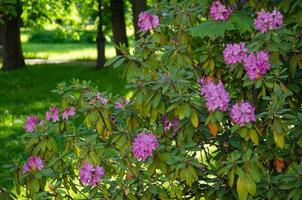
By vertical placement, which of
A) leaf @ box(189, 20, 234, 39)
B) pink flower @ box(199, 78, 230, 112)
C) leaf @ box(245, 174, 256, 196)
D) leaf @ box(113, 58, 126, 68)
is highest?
leaf @ box(189, 20, 234, 39)

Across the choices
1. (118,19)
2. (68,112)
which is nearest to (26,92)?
(118,19)

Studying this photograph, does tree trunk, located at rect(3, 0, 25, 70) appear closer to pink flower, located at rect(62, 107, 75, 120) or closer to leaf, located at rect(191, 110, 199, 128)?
pink flower, located at rect(62, 107, 75, 120)

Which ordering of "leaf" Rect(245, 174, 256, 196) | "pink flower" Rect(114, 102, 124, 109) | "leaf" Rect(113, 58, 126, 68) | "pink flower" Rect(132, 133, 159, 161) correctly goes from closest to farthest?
"leaf" Rect(245, 174, 256, 196), "pink flower" Rect(132, 133, 159, 161), "leaf" Rect(113, 58, 126, 68), "pink flower" Rect(114, 102, 124, 109)

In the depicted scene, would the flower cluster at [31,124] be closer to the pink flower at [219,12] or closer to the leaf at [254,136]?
the pink flower at [219,12]

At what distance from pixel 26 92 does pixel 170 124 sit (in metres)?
11.3

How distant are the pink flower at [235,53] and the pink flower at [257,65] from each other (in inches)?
2.9

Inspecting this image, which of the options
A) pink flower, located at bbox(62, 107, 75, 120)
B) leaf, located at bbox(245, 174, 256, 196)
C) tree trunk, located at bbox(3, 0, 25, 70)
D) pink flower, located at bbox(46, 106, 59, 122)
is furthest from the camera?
tree trunk, located at bbox(3, 0, 25, 70)

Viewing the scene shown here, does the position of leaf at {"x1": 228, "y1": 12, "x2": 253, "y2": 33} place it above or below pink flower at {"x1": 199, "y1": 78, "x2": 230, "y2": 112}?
above

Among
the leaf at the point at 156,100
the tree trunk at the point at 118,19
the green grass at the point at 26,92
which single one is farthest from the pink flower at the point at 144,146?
the tree trunk at the point at 118,19

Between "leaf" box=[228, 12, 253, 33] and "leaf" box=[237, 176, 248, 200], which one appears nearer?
"leaf" box=[237, 176, 248, 200]

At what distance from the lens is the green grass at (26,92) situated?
8.59 metres

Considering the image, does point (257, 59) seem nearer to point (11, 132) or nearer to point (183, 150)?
point (183, 150)

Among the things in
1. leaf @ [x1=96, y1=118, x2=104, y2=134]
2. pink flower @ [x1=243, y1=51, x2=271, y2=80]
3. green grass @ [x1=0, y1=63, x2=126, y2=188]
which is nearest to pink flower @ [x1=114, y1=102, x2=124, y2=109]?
leaf @ [x1=96, y1=118, x2=104, y2=134]

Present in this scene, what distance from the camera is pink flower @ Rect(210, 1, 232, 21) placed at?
343 centimetres
